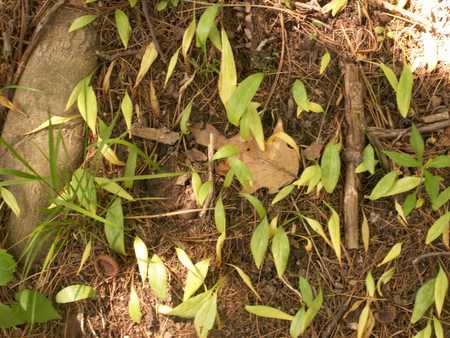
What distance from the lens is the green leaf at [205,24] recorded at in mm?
1789

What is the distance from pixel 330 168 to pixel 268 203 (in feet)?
0.76

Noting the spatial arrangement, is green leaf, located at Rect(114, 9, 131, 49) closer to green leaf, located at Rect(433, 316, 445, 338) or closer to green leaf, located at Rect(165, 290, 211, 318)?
green leaf, located at Rect(165, 290, 211, 318)

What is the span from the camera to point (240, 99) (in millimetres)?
1780

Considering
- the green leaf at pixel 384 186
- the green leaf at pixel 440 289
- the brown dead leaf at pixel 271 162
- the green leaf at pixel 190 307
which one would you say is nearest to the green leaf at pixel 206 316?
the green leaf at pixel 190 307

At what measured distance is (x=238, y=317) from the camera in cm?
184

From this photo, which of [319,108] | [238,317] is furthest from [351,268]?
[319,108]

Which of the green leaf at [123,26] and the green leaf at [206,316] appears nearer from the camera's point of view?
the green leaf at [206,316]

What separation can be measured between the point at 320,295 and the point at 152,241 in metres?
0.57

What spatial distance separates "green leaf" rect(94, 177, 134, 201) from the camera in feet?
5.95

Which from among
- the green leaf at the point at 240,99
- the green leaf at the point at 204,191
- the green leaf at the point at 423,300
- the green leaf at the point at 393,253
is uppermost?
the green leaf at the point at 240,99

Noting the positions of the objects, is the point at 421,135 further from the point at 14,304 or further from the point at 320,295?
the point at 14,304

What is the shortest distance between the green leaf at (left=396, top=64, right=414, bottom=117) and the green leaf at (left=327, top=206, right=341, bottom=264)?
1.32 feet

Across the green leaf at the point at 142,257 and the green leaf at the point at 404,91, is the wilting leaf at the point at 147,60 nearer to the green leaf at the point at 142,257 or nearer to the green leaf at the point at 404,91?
the green leaf at the point at 142,257

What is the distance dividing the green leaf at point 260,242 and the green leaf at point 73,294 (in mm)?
551
